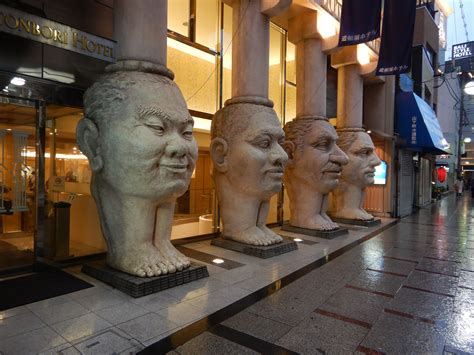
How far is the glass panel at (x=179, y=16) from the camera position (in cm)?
742

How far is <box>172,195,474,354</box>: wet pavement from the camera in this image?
301 centimetres

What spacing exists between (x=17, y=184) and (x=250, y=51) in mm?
4464

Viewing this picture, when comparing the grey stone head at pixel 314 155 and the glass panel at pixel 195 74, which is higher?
the glass panel at pixel 195 74

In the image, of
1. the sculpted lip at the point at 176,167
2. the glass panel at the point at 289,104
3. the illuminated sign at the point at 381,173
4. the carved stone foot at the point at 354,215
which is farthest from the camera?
the illuminated sign at the point at 381,173

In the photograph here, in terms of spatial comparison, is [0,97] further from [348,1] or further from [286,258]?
[348,1]

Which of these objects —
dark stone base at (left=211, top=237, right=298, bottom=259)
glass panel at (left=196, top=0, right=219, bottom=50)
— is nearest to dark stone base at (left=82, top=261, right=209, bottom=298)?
dark stone base at (left=211, top=237, right=298, bottom=259)

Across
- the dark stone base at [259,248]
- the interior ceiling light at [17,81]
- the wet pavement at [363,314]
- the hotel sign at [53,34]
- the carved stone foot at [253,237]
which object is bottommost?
the wet pavement at [363,314]

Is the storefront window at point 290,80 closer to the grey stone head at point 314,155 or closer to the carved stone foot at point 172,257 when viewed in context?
the grey stone head at point 314,155

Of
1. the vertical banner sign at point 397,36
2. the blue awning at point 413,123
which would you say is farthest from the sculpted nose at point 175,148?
the blue awning at point 413,123

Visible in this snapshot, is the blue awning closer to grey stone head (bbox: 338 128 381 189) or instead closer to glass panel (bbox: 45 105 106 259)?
grey stone head (bbox: 338 128 381 189)

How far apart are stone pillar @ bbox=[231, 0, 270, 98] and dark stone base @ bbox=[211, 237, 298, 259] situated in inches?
109

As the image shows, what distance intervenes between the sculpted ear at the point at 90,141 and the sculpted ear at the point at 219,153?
2371 mm

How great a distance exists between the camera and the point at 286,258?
230 inches

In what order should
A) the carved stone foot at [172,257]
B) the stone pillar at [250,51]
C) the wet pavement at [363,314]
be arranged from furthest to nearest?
the stone pillar at [250,51], the carved stone foot at [172,257], the wet pavement at [363,314]
